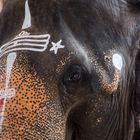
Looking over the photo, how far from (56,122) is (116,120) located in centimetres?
27

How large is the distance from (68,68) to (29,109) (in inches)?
5.0

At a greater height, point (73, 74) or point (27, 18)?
point (27, 18)

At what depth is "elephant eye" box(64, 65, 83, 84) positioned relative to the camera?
106 cm

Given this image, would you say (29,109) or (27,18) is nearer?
(29,109)

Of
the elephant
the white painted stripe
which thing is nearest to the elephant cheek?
the elephant

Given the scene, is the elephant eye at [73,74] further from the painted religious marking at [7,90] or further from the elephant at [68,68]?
the painted religious marking at [7,90]

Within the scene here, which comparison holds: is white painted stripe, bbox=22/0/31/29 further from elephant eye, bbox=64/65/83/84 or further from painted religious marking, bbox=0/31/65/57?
elephant eye, bbox=64/65/83/84

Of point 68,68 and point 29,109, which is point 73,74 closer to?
point 68,68

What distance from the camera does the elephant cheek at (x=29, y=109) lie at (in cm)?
98

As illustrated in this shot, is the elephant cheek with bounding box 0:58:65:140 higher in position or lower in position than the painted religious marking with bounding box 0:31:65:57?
lower

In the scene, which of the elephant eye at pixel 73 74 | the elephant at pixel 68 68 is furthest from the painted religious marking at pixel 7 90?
the elephant eye at pixel 73 74

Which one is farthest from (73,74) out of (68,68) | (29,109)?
(29,109)

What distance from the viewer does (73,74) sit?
1.07 metres

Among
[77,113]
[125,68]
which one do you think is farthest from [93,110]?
[125,68]
